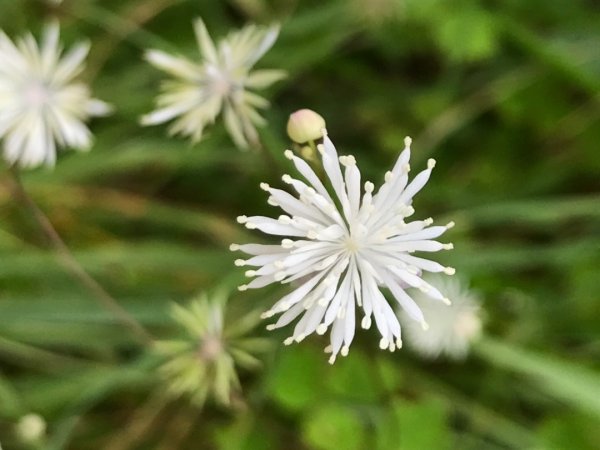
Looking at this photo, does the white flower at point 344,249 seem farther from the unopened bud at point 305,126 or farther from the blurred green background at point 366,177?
the blurred green background at point 366,177

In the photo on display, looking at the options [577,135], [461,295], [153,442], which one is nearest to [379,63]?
[577,135]

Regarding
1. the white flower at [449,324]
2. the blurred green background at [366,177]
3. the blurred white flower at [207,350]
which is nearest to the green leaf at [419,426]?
the blurred green background at [366,177]

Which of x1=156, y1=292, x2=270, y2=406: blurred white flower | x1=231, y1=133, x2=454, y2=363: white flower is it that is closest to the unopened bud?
x1=231, y1=133, x2=454, y2=363: white flower

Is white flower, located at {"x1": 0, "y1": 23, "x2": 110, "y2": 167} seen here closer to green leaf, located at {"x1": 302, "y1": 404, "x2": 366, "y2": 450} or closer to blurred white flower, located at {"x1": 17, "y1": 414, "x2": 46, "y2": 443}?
blurred white flower, located at {"x1": 17, "y1": 414, "x2": 46, "y2": 443}

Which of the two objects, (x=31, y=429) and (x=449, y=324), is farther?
(x=449, y=324)

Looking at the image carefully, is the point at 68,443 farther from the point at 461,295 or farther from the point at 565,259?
the point at 565,259

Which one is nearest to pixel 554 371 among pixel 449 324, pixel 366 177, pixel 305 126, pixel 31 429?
pixel 449 324

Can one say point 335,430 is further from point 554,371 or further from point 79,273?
point 79,273
